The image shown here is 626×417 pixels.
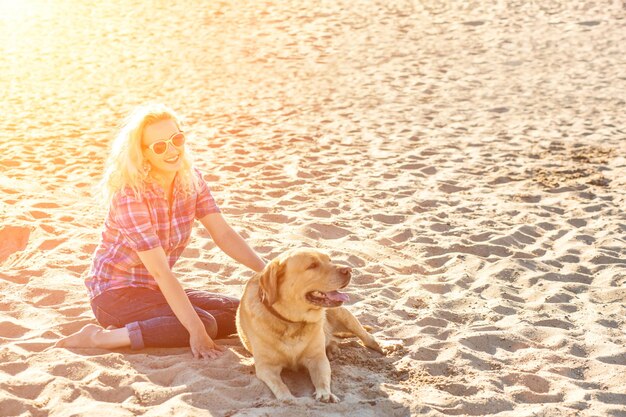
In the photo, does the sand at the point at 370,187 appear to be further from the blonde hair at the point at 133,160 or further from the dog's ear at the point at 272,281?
the blonde hair at the point at 133,160

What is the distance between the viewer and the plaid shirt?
14.4 feet

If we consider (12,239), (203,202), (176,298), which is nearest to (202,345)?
(176,298)

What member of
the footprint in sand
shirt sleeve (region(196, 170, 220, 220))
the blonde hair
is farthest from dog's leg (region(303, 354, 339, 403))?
the footprint in sand

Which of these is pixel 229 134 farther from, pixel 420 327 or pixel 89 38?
pixel 89 38

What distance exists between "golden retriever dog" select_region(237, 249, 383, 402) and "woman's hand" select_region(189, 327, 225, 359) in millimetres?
201

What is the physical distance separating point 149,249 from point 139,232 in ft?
0.34

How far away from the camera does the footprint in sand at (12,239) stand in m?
6.20

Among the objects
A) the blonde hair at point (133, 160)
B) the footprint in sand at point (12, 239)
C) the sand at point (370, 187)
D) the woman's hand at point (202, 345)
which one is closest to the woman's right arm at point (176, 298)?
the woman's hand at point (202, 345)

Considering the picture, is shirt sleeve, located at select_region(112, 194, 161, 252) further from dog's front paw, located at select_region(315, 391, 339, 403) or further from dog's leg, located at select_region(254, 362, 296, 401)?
dog's front paw, located at select_region(315, 391, 339, 403)

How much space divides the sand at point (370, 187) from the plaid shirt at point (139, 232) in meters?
0.42

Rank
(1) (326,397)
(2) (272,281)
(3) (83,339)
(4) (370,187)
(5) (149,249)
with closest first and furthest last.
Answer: (1) (326,397)
(2) (272,281)
(5) (149,249)
(3) (83,339)
(4) (370,187)

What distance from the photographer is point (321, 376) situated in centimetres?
412

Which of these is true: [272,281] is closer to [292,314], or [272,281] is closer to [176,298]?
[292,314]

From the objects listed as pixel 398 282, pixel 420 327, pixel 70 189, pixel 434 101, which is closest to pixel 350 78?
pixel 434 101
